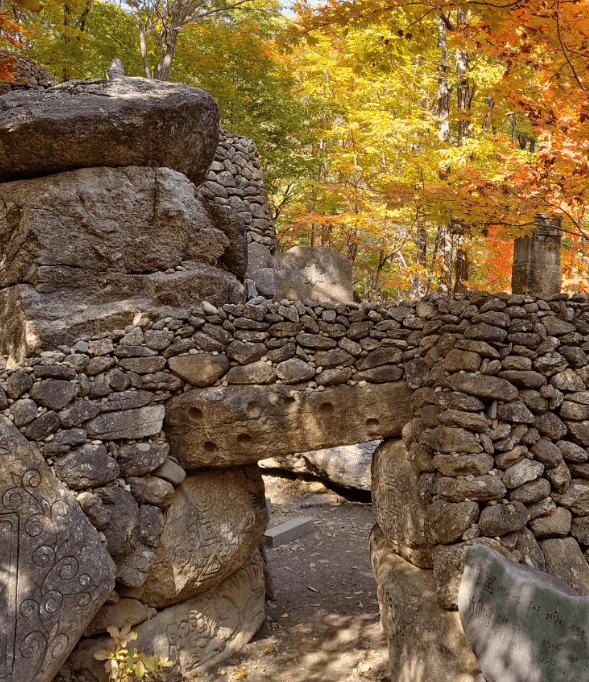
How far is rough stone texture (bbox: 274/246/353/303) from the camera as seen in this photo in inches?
292

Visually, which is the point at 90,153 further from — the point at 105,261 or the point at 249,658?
the point at 249,658

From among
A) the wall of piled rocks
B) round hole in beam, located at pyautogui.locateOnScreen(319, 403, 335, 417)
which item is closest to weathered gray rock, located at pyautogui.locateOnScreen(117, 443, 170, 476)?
round hole in beam, located at pyautogui.locateOnScreen(319, 403, 335, 417)

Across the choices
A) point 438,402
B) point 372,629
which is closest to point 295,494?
point 372,629

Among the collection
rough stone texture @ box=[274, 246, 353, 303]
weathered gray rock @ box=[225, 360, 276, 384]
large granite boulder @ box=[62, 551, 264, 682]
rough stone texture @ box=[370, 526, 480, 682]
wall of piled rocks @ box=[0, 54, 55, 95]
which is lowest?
large granite boulder @ box=[62, 551, 264, 682]

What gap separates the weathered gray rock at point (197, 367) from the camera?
17.9 ft

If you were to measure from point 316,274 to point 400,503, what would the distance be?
3182mm

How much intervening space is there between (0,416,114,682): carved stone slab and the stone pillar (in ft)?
14.5

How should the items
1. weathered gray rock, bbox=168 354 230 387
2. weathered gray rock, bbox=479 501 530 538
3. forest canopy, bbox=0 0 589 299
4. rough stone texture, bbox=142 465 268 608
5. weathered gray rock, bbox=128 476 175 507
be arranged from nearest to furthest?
1. weathered gray rock, bbox=479 501 530 538
2. weathered gray rock, bbox=128 476 175 507
3. rough stone texture, bbox=142 465 268 608
4. weathered gray rock, bbox=168 354 230 387
5. forest canopy, bbox=0 0 589 299

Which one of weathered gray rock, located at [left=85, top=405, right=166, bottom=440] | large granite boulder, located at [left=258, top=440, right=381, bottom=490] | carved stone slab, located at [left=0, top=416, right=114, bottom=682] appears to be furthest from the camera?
large granite boulder, located at [left=258, top=440, right=381, bottom=490]

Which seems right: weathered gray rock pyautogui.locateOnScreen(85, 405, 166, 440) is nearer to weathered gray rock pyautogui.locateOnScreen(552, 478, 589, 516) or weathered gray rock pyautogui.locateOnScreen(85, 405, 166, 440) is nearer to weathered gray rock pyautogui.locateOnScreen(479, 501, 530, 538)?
weathered gray rock pyautogui.locateOnScreen(479, 501, 530, 538)

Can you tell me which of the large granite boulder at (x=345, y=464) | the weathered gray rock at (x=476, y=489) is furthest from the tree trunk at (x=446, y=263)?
the weathered gray rock at (x=476, y=489)

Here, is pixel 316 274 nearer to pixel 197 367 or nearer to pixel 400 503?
pixel 197 367

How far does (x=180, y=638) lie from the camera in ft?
18.0

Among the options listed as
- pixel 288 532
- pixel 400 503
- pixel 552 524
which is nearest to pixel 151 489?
pixel 400 503
